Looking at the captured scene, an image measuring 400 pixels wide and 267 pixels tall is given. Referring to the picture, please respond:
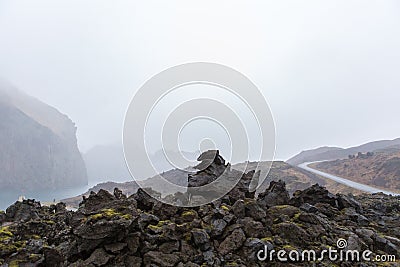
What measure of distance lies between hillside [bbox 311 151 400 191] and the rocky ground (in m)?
95.2

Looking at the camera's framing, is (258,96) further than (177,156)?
No

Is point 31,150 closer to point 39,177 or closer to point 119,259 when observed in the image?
point 39,177

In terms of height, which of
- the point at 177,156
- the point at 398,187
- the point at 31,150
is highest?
the point at 31,150

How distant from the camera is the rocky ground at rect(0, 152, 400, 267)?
14562 millimetres

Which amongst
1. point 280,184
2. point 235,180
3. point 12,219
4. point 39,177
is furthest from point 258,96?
point 39,177

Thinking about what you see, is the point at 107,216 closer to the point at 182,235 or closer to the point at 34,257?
the point at 182,235

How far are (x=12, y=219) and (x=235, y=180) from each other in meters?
24.1

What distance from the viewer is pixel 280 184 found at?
2559cm

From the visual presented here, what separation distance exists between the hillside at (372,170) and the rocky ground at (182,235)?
95151 millimetres

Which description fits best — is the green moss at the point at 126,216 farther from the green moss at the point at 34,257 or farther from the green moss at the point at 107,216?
the green moss at the point at 34,257

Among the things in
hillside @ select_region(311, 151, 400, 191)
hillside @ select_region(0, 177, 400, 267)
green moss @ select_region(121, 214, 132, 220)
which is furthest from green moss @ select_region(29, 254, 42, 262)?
hillside @ select_region(311, 151, 400, 191)

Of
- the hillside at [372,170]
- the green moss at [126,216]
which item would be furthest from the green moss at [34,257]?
the hillside at [372,170]

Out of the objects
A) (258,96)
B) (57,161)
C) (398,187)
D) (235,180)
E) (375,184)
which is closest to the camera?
(258,96)

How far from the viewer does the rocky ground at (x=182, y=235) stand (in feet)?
Result: 47.8
